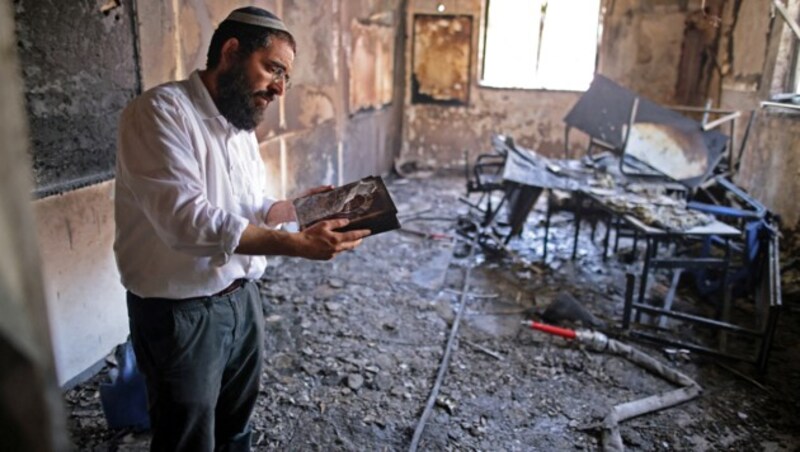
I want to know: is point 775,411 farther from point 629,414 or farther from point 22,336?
point 22,336

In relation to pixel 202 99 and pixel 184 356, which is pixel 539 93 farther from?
pixel 184 356

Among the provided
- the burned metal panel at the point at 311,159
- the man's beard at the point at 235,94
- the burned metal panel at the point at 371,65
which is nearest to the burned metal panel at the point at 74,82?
the man's beard at the point at 235,94

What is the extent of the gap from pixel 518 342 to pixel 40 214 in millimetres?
3043

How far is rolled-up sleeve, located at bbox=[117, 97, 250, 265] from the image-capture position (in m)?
1.55

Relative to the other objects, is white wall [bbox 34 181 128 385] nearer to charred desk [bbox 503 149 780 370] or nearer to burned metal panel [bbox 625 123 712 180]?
charred desk [bbox 503 149 780 370]

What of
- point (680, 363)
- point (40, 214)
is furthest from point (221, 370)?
point (680, 363)

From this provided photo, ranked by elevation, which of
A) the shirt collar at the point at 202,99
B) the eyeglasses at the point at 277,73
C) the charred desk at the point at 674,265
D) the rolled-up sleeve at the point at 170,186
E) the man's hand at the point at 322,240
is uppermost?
the eyeglasses at the point at 277,73

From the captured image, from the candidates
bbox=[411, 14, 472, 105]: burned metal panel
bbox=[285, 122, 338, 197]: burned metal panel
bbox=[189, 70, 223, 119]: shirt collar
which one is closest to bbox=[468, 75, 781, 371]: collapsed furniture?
bbox=[285, 122, 338, 197]: burned metal panel

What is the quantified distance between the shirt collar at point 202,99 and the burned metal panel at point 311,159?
12.0 feet

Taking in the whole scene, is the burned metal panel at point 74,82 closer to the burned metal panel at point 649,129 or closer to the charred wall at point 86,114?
the charred wall at point 86,114

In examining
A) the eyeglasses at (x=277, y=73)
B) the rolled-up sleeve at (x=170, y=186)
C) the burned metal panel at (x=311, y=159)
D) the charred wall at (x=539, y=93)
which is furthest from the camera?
the charred wall at (x=539, y=93)

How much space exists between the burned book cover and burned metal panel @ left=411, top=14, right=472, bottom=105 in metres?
8.02

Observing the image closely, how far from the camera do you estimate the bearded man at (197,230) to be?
1.59 metres

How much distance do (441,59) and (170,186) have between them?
8667 millimetres
